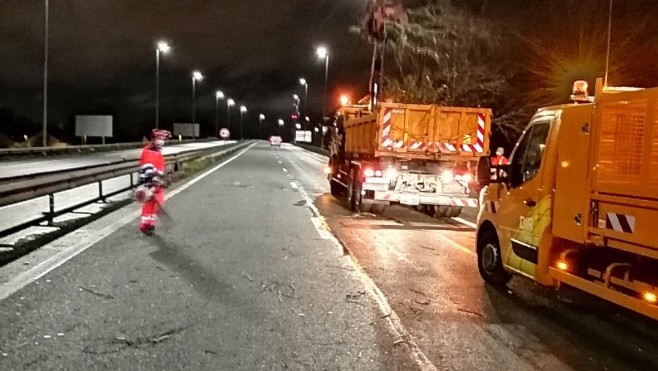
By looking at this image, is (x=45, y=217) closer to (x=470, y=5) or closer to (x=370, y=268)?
(x=370, y=268)

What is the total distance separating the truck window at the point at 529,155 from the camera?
26.2 feet

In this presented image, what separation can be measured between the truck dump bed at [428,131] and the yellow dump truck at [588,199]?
7.27m

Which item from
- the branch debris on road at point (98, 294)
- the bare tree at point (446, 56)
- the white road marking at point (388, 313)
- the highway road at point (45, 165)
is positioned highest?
the bare tree at point (446, 56)

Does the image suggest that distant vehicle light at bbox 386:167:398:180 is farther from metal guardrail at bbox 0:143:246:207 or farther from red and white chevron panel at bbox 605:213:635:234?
red and white chevron panel at bbox 605:213:635:234

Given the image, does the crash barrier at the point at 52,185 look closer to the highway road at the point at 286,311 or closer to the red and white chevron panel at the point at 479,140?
the highway road at the point at 286,311

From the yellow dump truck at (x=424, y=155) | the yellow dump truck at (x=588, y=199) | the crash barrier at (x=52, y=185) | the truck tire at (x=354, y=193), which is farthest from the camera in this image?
the truck tire at (x=354, y=193)

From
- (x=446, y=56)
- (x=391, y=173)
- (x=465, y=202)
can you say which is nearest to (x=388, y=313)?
(x=465, y=202)

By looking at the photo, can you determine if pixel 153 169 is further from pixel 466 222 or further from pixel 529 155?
pixel 529 155

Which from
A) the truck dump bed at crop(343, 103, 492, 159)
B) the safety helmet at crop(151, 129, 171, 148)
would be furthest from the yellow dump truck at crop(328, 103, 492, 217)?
the safety helmet at crop(151, 129, 171, 148)

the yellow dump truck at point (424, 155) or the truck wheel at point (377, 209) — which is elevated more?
the yellow dump truck at point (424, 155)

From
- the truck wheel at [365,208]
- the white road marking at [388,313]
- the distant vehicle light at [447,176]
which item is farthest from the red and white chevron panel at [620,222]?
the truck wheel at [365,208]

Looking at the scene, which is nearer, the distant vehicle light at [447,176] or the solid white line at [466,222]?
the solid white line at [466,222]

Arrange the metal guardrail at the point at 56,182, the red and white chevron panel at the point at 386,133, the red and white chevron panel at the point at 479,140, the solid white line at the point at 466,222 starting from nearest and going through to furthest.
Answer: the metal guardrail at the point at 56,182
the solid white line at the point at 466,222
the red and white chevron panel at the point at 386,133
the red and white chevron panel at the point at 479,140

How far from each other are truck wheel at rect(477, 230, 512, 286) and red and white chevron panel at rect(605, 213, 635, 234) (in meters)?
2.34
